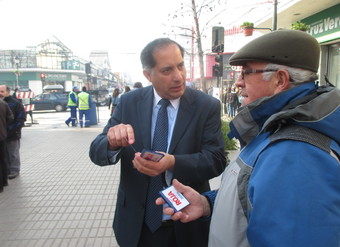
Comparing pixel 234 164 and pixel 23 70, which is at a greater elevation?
pixel 23 70

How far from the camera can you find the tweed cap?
1.02 metres

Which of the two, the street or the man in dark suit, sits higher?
the man in dark suit

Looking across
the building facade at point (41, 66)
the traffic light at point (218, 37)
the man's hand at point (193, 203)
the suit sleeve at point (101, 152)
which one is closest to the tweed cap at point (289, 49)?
the man's hand at point (193, 203)

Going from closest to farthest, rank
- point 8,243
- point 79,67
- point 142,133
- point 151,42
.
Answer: point 142,133 < point 151,42 < point 8,243 < point 79,67

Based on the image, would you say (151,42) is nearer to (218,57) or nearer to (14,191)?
(14,191)

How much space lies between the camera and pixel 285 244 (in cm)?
76

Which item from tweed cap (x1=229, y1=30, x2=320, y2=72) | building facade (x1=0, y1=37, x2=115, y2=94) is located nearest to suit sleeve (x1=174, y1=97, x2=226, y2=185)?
tweed cap (x1=229, y1=30, x2=320, y2=72)

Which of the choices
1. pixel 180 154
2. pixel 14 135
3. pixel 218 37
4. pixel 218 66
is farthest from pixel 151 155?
pixel 218 66

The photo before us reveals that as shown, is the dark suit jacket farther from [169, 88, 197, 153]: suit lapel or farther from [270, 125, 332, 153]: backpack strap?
[270, 125, 332, 153]: backpack strap

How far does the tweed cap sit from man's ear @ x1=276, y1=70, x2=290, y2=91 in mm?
37

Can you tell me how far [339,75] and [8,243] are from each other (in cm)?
911

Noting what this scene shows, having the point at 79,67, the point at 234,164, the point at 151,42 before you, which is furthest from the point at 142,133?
the point at 79,67

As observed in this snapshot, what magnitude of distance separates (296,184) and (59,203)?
4.39m

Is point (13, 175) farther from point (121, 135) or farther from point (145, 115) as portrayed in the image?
point (121, 135)
